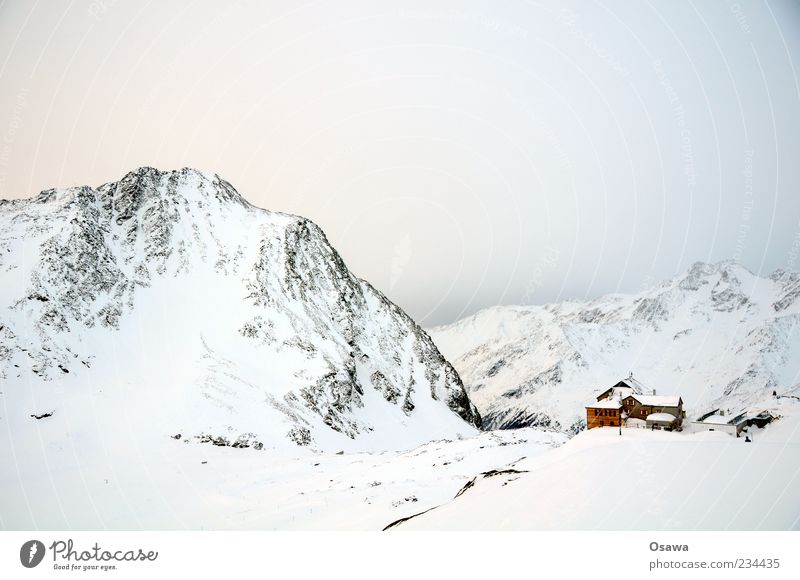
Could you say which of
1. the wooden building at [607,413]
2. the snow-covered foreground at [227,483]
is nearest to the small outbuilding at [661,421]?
the wooden building at [607,413]

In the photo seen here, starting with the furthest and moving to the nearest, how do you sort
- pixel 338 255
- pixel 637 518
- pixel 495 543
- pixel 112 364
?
1. pixel 338 255
2. pixel 112 364
3. pixel 495 543
4. pixel 637 518

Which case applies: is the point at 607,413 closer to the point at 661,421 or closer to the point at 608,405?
the point at 608,405

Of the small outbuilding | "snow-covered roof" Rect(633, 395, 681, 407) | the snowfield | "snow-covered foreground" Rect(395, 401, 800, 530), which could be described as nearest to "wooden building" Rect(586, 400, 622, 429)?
"snow-covered roof" Rect(633, 395, 681, 407)

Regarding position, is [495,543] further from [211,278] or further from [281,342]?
[211,278]

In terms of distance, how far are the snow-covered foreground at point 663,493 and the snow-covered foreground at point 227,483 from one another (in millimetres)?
7742

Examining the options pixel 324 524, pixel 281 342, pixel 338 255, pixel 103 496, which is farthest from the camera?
pixel 338 255

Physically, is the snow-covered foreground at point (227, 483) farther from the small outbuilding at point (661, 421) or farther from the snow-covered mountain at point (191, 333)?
the small outbuilding at point (661, 421)

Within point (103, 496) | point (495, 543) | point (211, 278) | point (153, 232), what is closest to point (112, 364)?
point (211, 278)

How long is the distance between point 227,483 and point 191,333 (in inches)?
1311

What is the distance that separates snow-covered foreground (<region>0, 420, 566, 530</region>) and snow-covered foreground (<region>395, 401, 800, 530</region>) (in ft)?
25.4

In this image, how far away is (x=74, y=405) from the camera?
168 ft

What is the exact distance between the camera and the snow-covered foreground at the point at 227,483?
21.3 meters

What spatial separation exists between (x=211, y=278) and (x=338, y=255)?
2787 cm

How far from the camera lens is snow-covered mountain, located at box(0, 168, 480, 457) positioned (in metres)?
53.4
